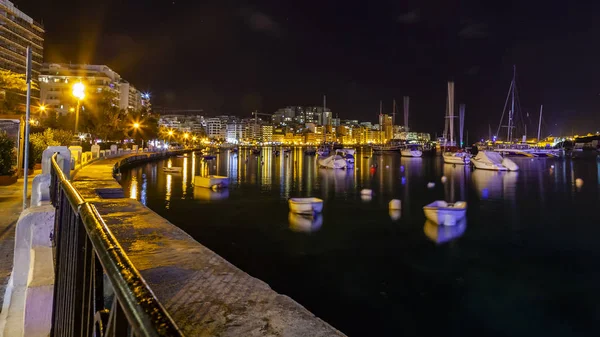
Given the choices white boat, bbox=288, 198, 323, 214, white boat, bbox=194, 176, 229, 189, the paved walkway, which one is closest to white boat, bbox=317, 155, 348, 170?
white boat, bbox=194, 176, 229, 189

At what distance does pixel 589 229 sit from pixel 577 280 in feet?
32.1

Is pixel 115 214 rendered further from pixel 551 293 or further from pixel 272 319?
pixel 551 293

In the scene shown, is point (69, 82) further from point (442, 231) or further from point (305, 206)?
point (442, 231)

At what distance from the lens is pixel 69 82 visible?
10488 cm

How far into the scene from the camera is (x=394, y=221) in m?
21.0

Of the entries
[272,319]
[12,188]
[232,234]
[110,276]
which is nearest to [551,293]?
[272,319]

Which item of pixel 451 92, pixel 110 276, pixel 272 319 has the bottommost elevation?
pixel 272 319

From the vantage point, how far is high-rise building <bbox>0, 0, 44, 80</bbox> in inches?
3147

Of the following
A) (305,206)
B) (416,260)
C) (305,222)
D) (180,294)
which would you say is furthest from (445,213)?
(180,294)

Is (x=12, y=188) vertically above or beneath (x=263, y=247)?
above

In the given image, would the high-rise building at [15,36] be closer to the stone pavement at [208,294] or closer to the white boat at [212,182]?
the white boat at [212,182]

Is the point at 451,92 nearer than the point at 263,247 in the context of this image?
No

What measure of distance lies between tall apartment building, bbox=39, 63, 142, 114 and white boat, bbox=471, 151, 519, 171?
3044 inches

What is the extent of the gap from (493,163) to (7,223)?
60884 mm
